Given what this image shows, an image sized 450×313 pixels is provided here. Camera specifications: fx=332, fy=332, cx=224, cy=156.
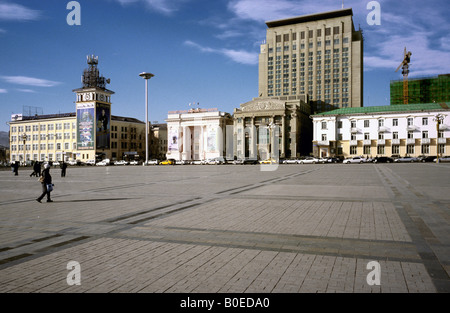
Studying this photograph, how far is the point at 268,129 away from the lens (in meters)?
87.6

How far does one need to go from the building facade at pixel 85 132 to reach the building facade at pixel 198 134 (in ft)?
42.1

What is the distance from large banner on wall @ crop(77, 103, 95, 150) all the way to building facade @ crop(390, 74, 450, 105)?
98.8 metres

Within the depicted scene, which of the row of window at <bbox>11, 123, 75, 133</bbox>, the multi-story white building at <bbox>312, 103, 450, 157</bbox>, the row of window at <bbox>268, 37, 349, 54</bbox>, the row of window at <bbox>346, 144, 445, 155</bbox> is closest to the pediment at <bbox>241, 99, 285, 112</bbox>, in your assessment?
the multi-story white building at <bbox>312, 103, 450, 157</bbox>

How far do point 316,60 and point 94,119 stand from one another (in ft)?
241

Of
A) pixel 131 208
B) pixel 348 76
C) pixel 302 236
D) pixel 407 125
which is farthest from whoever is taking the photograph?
pixel 348 76

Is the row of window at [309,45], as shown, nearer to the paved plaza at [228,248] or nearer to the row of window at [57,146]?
the row of window at [57,146]

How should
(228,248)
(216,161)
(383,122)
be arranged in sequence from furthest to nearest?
(216,161)
(383,122)
(228,248)

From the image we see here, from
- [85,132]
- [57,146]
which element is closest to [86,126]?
[85,132]

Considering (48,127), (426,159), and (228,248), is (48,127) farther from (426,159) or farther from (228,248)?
(228,248)

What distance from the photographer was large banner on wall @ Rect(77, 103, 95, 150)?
90250 mm

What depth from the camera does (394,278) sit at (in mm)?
4594

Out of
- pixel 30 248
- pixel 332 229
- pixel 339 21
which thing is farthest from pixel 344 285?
pixel 339 21
